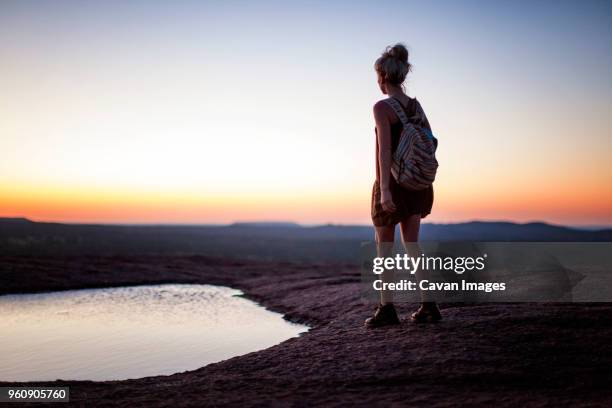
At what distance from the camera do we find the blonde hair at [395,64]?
Result: 5.65 meters

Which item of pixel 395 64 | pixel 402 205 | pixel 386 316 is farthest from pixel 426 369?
pixel 395 64

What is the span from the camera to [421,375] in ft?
15.0

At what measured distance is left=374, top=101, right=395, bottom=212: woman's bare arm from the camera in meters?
5.42

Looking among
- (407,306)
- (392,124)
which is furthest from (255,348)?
(392,124)

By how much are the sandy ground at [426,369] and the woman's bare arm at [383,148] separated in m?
1.49

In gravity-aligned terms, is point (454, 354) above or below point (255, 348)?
above

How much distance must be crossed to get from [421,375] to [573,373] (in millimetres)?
1246

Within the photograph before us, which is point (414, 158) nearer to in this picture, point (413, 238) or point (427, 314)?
point (413, 238)

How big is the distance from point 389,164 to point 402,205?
0.46 meters

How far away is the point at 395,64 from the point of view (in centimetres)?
568

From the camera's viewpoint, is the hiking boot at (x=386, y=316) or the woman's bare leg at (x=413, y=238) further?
the hiking boot at (x=386, y=316)

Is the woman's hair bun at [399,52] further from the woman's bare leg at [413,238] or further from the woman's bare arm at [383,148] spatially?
the woman's bare leg at [413,238]

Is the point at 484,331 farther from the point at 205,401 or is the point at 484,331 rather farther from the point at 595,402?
the point at 205,401

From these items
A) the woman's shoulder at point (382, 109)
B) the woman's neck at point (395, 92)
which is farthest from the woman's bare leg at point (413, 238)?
the woman's neck at point (395, 92)
